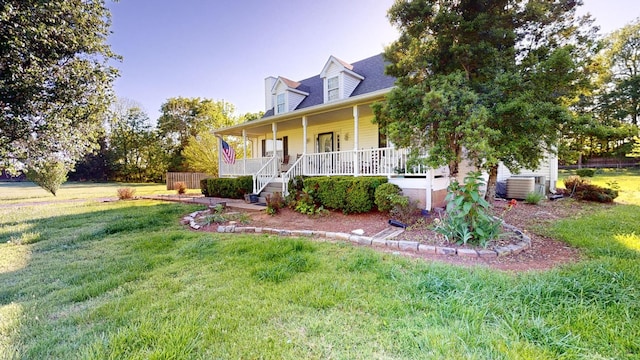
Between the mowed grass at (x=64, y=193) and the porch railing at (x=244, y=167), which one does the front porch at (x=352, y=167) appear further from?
the mowed grass at (x=64, y=193)

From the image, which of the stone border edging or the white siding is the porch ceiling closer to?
the white siding

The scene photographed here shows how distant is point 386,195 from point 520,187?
6157 mm

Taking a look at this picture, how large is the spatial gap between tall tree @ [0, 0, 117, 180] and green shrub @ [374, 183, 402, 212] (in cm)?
870

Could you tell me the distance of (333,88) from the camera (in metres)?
11.7

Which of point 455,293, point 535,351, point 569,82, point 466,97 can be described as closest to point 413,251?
point 455,293

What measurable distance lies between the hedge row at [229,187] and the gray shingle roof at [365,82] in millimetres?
5186

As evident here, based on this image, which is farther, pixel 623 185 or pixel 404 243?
pixel 623 185

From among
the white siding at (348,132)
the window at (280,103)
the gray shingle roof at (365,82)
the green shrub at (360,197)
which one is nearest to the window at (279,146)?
the window at (280,103)

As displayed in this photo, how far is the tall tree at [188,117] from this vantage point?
99.6 ft

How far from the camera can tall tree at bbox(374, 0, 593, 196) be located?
4465 mm

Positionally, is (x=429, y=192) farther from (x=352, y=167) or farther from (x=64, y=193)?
(x=64, y=193)

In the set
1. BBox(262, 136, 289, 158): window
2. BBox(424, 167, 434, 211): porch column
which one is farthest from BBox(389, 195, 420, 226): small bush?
BBox(262, 136, 289, 158): window

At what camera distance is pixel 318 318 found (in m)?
2.31

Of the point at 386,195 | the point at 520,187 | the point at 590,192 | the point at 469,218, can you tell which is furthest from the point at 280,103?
the point at 590,192
